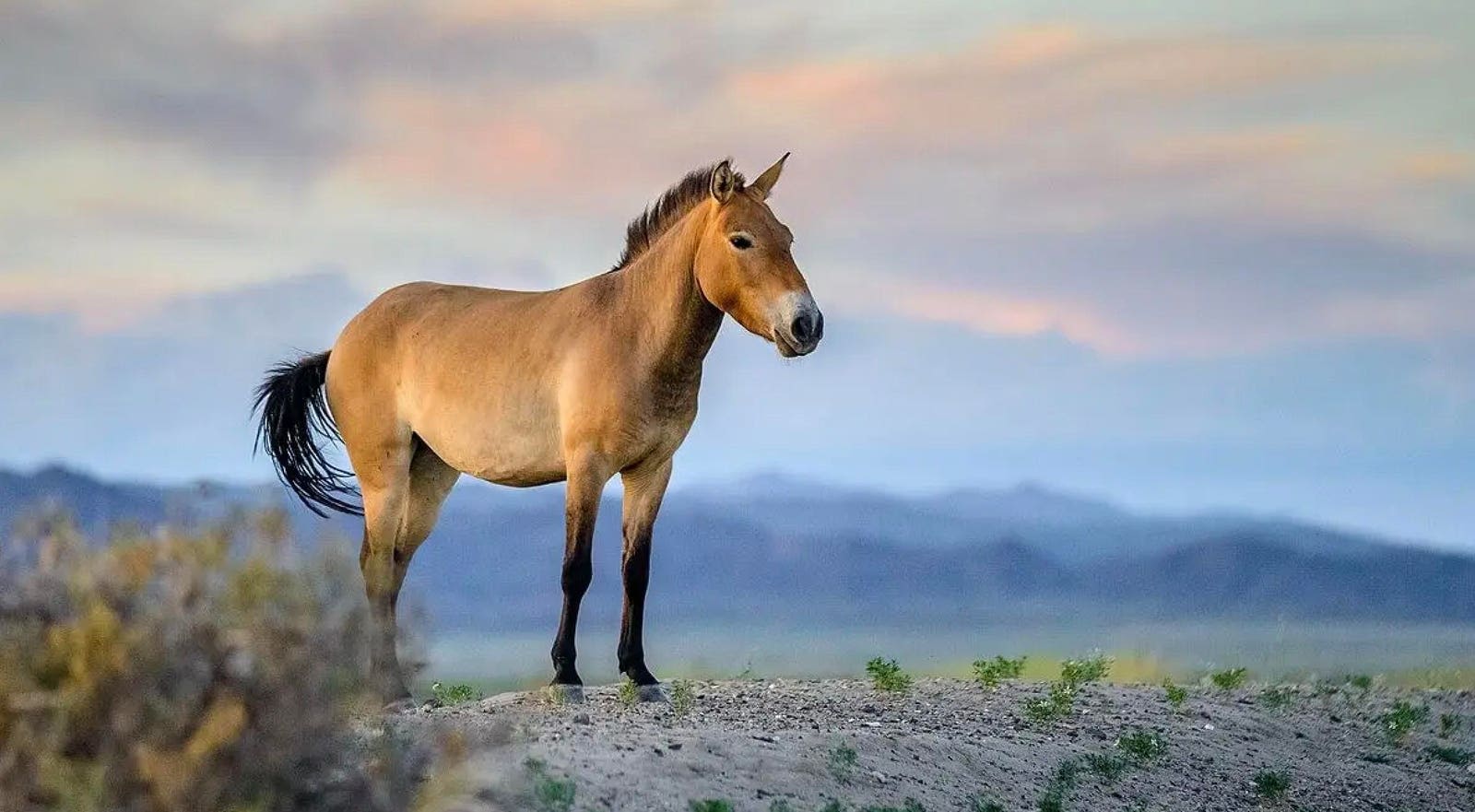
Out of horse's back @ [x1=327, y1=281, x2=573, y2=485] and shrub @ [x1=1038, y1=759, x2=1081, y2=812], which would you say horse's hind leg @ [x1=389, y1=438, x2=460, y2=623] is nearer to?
horse's back @ [x1=327, y1=281, x2=573, y2=485]

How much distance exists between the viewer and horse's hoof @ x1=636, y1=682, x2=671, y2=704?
10.2 metres

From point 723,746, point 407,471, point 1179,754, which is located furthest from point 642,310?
point 1179,754

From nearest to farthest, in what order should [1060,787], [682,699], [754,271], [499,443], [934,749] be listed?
1. [934,749]
2. [1060,787]
3. [754,271]
4. [682,699]
5. [499,443]

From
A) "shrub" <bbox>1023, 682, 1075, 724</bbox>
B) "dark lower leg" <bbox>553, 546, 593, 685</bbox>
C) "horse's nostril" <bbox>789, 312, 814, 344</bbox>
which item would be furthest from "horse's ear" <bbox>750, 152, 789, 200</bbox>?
"shrub" <bbox>1023, 682, 1075, 724</bbox>

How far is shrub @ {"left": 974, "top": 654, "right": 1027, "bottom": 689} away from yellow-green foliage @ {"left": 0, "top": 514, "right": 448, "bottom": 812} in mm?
6820

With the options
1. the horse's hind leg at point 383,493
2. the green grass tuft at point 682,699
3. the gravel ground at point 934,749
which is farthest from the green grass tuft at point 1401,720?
the horse's hind leg at point 383,493

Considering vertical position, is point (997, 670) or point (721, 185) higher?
point (721, 185)

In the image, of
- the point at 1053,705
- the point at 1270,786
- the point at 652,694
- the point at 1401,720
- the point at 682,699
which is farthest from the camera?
the point at 1401,720

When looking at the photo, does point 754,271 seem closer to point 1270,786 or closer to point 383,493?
point 383,493

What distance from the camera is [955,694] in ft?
37.9

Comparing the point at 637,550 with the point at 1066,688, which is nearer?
the point at 637,550

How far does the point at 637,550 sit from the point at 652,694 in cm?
85

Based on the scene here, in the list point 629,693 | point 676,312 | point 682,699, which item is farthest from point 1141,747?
point 676,312

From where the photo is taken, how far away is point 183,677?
5.23 meters
